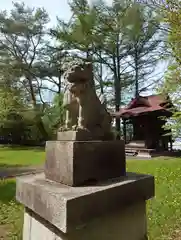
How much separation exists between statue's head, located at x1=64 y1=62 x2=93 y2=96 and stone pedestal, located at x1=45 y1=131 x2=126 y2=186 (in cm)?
47

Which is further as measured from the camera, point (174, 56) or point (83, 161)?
point (174, 56)

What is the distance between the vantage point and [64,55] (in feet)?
61.0

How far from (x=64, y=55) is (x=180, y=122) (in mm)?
15748

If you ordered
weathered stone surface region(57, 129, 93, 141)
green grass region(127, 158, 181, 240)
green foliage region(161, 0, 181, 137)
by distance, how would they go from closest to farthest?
weathered stone surface region(57, 129, 93, 141)
green grass region(127, 158, 181, 240)
green foliage region(161, 0, 181, 137)

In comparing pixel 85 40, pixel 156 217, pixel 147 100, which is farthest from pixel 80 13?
pixel 156 217

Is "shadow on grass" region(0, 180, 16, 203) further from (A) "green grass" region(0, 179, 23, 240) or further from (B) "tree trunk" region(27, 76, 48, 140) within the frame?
(B) "tree trunk" region(27, 76, 48, 140)

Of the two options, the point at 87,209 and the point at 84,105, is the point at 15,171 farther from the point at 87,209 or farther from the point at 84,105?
the point at 87,209

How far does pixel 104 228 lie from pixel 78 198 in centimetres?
45

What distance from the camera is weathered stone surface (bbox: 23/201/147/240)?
1.61 m

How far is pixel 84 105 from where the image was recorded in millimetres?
2121

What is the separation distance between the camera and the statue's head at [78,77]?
205 cm

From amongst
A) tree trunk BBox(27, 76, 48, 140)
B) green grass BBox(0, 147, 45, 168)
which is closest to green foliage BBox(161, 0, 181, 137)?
green grass BBox(0, 147, 45, 168)

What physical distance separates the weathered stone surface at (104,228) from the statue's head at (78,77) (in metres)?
→ 1.23

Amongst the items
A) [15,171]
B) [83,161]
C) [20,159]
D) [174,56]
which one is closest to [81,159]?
[83,161]
